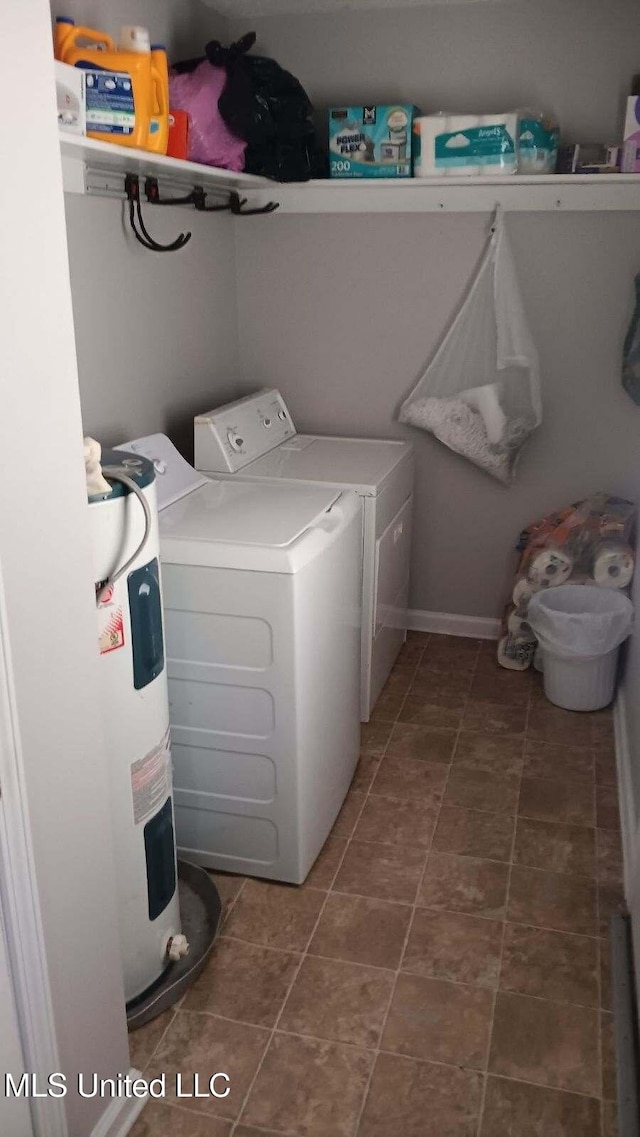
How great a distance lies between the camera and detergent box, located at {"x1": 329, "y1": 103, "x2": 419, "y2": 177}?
2.88m

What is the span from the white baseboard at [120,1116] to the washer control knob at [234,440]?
1.75 m

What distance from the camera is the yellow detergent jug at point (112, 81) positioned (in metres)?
1.91

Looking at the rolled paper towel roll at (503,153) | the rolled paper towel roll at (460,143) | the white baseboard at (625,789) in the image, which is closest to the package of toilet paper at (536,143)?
the rolled paper towel roll at (503,153)

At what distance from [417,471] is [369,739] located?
3.59 ft

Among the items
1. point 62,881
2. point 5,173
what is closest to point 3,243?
point 5,173

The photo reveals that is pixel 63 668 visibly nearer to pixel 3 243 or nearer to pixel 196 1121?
pixel 3 243

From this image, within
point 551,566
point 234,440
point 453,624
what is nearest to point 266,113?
point 234,440

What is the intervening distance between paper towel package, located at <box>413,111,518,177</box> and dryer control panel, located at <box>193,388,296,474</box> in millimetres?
936

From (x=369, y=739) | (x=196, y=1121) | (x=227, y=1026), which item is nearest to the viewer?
(x=196, y=1121)

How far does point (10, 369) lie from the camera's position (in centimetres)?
111

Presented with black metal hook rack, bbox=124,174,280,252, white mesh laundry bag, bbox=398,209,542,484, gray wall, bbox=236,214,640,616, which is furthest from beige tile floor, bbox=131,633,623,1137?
black metal hook rack, bbox=124,174,280,252

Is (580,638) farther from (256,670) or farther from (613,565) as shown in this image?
(256,670)

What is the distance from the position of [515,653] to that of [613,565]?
20.2 inches

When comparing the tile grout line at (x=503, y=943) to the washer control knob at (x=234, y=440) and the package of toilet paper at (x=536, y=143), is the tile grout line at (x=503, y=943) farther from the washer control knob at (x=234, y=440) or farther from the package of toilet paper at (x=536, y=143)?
the package of toilet paper at (x=536, y=143)
